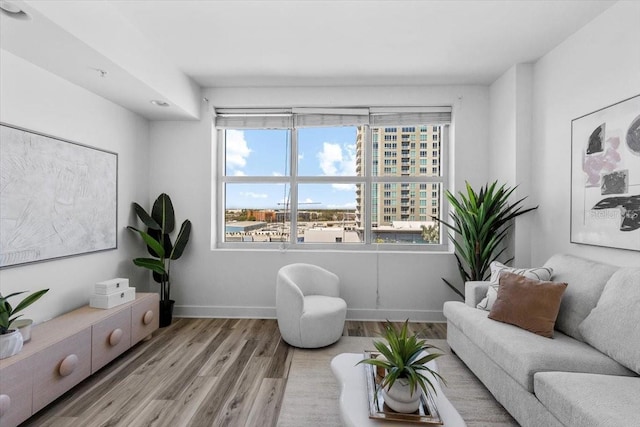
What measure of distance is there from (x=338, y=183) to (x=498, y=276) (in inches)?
81.8

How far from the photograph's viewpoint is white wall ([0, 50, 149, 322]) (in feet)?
7.68

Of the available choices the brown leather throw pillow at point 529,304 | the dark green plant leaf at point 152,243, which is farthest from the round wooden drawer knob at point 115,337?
the brown leather throw pillow at point 529,304

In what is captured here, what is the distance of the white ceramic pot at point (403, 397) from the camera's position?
151 centimetres

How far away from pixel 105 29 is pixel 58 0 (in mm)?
404

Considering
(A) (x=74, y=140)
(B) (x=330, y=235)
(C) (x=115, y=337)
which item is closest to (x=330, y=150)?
(B) (x=330, y=235)

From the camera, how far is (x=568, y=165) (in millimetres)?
2830

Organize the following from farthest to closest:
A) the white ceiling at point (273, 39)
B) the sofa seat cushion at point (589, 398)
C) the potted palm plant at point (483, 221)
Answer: the potted palm plant at point (483, 221) → the white ceiling at point (273, 39) → the sofa seat cushion at point (589, 398)

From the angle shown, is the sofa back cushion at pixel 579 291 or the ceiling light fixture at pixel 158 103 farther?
the ceiling light fixture at pixel 158 103

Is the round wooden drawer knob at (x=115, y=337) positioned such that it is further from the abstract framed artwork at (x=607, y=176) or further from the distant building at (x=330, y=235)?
the abstract framed artwork at (x=607, y=176)

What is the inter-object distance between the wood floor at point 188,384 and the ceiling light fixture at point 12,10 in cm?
240

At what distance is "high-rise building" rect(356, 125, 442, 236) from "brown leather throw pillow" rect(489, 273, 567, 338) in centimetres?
173

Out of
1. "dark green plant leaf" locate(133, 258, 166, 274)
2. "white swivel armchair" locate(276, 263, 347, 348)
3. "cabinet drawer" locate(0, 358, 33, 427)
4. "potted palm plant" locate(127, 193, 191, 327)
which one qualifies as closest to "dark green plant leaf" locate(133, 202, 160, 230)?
"potted palm plant" locate(127, 193, 191, 327)

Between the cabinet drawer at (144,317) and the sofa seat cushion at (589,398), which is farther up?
the sofa seat cushion at (589,398)

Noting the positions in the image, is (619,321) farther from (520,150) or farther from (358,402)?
(520,150)
